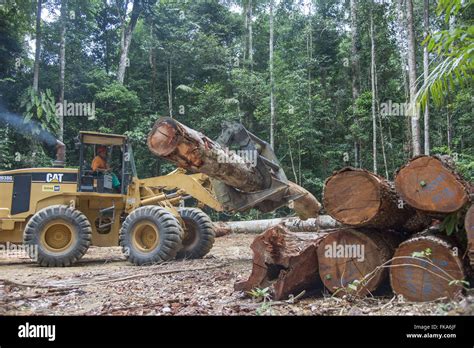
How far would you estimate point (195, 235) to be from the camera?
9922mm

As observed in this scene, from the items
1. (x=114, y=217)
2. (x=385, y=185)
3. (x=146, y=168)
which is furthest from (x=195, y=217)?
(x=146, y=168)

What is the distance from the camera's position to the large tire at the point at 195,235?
9.71 m

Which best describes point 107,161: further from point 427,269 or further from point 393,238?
point 427,269

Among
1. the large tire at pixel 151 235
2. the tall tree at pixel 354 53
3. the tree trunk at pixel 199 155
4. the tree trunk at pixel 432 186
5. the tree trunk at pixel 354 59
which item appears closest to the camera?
the tree trunk at pixel 432 186

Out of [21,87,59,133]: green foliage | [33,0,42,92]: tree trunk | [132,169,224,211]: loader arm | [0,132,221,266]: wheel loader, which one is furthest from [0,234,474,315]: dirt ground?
[33,0,42,92]: tree trunk

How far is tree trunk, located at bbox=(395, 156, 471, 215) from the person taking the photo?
4.20 m

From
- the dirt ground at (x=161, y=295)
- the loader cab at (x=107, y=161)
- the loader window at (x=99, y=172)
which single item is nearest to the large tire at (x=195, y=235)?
the dirt ground at (x=161, y=295)

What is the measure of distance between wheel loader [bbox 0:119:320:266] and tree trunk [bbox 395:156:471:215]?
400cm

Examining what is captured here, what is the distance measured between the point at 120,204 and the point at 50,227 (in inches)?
57.9

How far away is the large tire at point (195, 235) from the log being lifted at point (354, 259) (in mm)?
4960

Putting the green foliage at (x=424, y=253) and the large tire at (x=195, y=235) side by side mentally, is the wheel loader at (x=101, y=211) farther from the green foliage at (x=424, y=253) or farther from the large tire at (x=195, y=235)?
the green foliage at (x=424, y=253)
